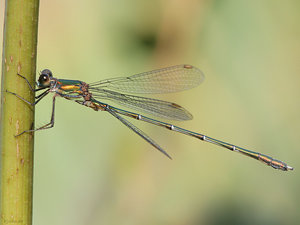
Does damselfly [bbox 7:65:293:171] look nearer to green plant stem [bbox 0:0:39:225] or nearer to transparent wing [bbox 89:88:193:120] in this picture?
transparent wing [bbox 89:88:193:120]

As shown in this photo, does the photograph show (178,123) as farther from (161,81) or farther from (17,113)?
(17,113)

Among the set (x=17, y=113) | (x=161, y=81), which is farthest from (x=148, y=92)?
(x=17, y=113)

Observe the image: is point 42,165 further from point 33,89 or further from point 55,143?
point 33,89

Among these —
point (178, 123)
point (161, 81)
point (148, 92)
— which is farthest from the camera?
point (148, 92)

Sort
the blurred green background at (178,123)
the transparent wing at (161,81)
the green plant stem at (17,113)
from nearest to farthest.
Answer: the green plant stem at (17,113) → the blurred green background at (178,123) → the transparent wing at (161,81)

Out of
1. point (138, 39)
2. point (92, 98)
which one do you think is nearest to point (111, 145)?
point (92, 98)

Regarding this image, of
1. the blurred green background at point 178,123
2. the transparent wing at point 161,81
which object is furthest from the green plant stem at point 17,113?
the transparent wing at point 161,81

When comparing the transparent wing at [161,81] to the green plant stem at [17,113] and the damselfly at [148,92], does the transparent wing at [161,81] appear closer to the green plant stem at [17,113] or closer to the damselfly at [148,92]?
the damselfly at [148,92]
